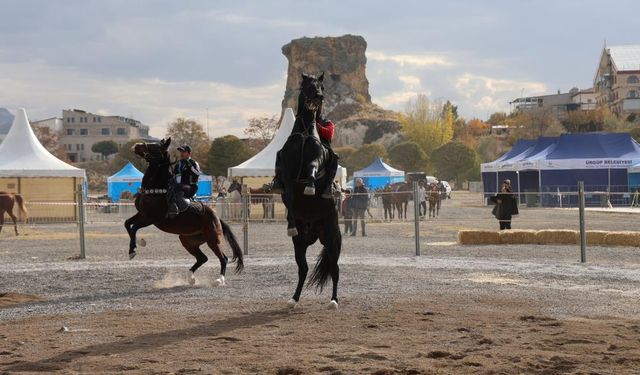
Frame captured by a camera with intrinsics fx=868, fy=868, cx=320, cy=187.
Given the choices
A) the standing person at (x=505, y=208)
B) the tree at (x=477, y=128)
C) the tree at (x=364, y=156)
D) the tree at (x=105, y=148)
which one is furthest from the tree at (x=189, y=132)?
the standing person at (x=505, y=208)

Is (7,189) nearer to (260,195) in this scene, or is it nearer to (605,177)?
(260,195)

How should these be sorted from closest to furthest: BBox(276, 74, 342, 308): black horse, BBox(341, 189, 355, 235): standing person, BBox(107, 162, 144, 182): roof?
BBox(276, 74, 342, 308): black horse, BBox(341, 189, 355, 235): standing person, BBox(107, 162, 144, 182): roof

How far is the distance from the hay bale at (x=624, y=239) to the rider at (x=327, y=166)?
1331cm

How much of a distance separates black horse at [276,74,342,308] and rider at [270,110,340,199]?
6cm

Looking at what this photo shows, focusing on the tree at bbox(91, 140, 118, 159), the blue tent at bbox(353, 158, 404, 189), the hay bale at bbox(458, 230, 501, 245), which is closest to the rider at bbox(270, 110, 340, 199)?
the hay bale at bbox(458, 230, 501, 245)

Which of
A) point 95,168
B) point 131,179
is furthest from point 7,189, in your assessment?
point 95,168

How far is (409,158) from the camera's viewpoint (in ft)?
327

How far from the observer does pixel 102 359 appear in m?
7.43

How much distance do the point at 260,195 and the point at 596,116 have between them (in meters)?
94.7

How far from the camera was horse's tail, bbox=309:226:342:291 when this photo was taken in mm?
11078

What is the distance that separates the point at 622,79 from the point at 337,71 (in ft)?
161

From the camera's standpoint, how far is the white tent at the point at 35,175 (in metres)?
40.3

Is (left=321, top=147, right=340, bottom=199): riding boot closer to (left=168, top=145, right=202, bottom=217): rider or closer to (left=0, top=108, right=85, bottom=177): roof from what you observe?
(left=168, top=145, right=202, bottom=217): rider

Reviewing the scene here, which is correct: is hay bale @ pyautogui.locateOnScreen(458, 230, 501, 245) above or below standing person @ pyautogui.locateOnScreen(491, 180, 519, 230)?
below
